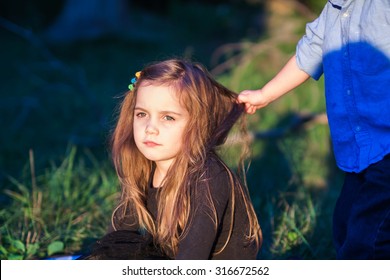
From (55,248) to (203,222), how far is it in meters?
1.05

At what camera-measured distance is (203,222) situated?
2436 millimetres

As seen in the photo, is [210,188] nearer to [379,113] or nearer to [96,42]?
[379,113]

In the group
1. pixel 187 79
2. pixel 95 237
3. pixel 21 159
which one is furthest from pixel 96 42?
pixel 187 79

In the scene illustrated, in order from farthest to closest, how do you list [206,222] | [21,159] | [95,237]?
[21,159]
[95,237]
[206,222]

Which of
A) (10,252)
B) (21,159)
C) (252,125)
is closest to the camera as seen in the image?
(10,252)

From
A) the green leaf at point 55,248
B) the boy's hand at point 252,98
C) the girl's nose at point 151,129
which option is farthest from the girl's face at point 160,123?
the green leaf at point 55,248

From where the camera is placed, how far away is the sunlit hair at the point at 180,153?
255 cm

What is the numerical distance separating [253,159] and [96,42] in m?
5.64

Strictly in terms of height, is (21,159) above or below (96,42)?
below

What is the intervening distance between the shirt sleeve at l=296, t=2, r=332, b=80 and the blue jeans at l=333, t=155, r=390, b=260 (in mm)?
519

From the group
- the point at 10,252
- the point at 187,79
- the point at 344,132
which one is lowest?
the point at 10,252

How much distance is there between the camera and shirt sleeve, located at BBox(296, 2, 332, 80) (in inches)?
109

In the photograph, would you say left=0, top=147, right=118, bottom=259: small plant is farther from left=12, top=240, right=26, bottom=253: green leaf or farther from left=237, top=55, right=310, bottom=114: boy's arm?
left=237, top=55, right=310, bottom=114: boy's arm
